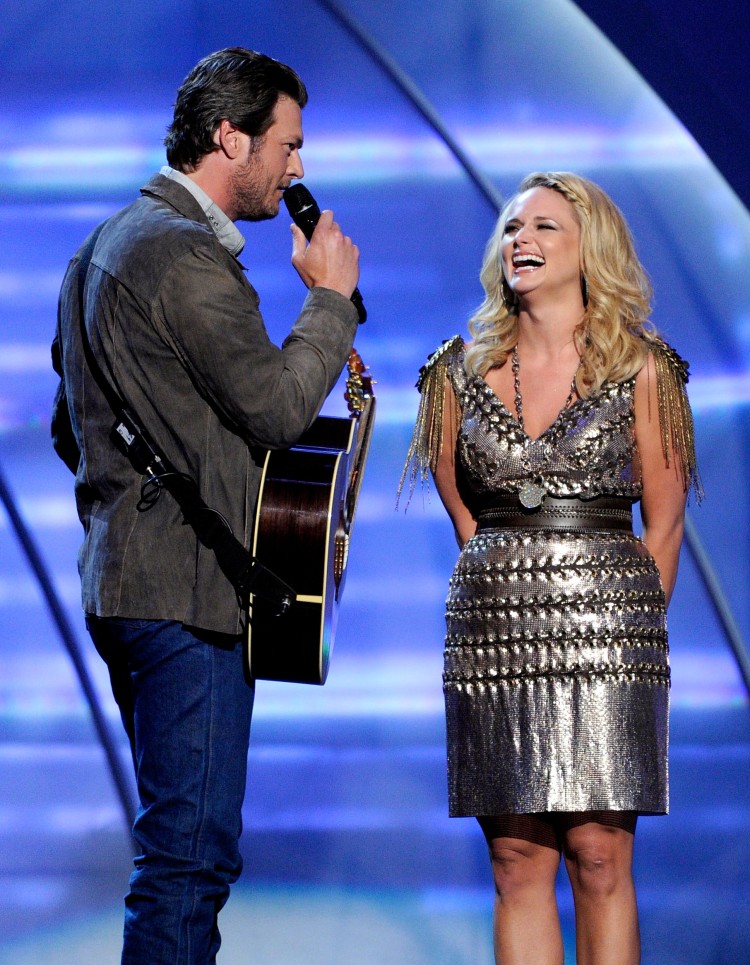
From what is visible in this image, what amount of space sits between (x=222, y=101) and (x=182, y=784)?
1.10 meters

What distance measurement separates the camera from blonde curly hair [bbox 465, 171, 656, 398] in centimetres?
258

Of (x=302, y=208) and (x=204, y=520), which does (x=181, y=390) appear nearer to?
(x=204, y=520)

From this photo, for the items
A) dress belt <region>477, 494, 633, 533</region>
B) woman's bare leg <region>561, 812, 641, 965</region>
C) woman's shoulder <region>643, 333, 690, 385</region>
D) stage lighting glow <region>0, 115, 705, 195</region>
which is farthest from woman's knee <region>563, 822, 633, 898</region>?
stage lighting glow <region>0, 115, 705, 195</region>

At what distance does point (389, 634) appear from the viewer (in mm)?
3523

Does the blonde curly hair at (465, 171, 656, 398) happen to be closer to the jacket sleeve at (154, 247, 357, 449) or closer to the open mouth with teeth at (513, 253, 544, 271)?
the open mouth with teeth at (513, 253, 544, 271)

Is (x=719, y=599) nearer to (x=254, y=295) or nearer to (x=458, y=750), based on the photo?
(x=458, y=750)

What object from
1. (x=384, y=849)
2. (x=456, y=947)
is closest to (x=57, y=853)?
(x=384, y=849)

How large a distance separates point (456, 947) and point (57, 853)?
1.12m

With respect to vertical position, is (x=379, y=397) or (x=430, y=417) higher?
(x=379, y=397)

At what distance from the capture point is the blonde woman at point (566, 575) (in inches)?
95.0

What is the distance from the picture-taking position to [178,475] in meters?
1.96

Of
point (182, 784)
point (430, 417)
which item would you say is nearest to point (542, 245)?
point (430, 417)

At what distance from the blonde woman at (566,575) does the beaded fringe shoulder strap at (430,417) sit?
0.02 meters

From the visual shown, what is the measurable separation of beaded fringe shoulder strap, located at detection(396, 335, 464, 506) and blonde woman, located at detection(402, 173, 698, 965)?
24 mm
